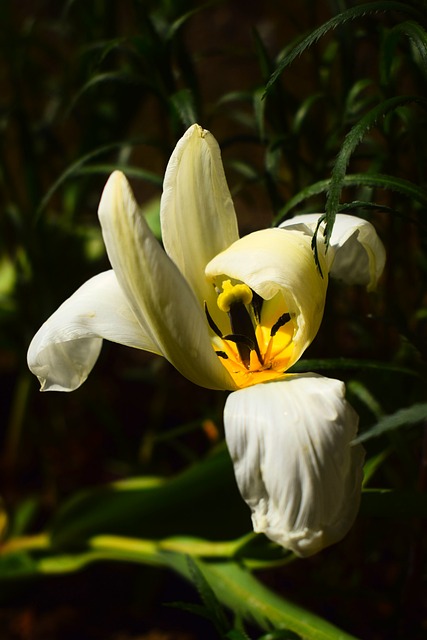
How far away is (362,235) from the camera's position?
51 centimetres

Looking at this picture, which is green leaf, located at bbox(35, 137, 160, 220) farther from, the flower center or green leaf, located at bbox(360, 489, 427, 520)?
green leaf, located at bbox(360, 489, 427, 520)

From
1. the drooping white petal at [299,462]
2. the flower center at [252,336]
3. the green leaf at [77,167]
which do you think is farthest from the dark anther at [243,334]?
the green leaf at [77,167]

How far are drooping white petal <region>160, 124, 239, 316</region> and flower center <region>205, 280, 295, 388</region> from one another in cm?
3

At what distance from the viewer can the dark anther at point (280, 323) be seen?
0.57 metres

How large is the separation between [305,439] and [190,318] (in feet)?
0.33

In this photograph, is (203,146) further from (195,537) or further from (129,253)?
(195,537)

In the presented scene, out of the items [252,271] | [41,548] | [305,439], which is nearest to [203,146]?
[252,271]

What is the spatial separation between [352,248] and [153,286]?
6.8 inches

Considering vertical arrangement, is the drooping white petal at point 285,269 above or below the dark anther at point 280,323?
above

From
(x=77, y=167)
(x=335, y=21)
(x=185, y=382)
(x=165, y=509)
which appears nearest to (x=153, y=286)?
(x=335, y=21)

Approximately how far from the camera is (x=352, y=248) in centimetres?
53

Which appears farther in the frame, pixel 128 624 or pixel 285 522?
pixel 128 624

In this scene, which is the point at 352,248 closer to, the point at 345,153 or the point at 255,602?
the point at 345,153

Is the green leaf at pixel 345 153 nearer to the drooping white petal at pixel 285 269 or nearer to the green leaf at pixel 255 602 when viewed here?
the drooping white petal at pixel 285 269
